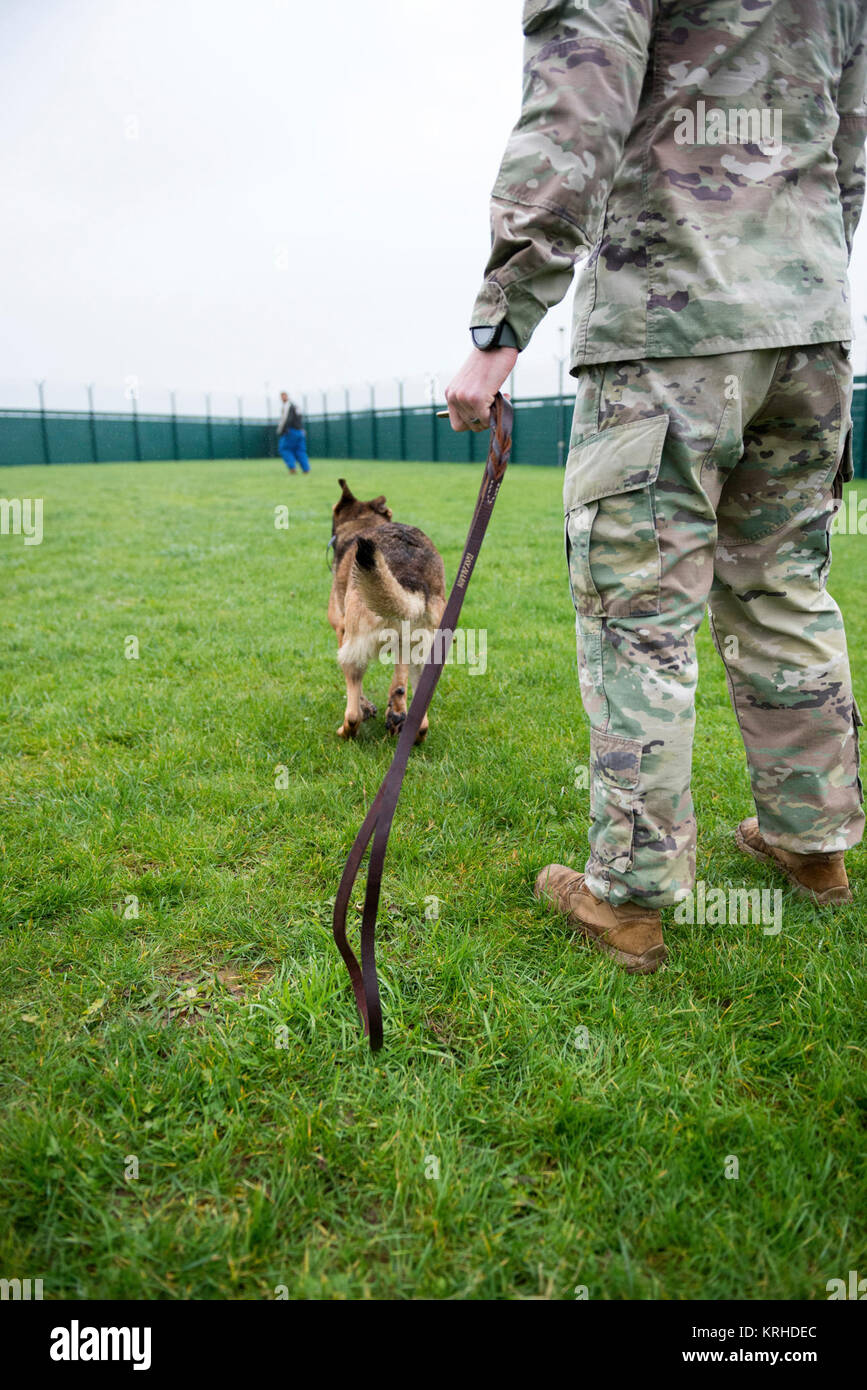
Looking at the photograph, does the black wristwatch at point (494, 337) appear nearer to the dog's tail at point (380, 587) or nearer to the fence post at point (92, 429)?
the dog's tail at point (380, 587)

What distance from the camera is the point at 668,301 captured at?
1989mm

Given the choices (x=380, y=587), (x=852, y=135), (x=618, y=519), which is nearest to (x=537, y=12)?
(x=852, y=135)

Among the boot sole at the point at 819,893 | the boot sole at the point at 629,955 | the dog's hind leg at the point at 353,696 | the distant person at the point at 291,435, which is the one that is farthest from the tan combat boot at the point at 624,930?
the distant person at the point at 291,435

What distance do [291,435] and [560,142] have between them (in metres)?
20.2

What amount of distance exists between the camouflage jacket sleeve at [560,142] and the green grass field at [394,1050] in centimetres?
179

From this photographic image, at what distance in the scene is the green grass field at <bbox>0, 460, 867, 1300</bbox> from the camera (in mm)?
1438

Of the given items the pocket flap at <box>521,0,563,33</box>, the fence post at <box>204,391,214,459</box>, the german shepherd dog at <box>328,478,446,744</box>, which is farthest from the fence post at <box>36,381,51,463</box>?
the pocket flap at <box>521,0,563,33</box>

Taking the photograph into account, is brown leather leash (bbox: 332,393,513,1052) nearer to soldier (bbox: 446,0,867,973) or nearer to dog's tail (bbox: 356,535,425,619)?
soldier (bbox: 446,0,867,973)

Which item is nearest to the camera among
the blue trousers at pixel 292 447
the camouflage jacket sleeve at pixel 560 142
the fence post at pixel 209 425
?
the camouflage jacket sleeve at pixel 560 142

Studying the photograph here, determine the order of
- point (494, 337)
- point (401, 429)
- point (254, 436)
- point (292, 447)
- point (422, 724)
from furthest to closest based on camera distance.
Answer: point (254, 436) < point (401, 429) < point (292, 447) < point (422, 724) < point (494, 337)

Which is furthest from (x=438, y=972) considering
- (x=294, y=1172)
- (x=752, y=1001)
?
(x=752, y=1001)

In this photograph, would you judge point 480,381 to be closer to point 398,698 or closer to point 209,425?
point 398,698

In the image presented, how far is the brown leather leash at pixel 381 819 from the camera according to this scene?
1.85m
